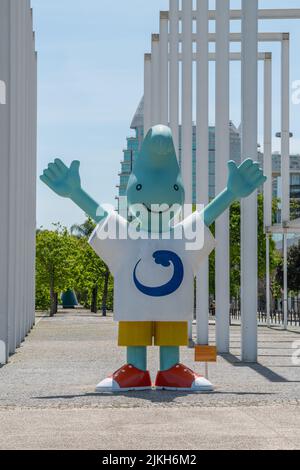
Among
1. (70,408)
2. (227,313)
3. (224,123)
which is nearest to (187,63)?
(224,123)

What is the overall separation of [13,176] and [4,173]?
3.56 m

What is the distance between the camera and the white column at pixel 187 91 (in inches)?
805

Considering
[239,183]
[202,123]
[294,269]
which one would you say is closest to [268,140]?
[202,123]

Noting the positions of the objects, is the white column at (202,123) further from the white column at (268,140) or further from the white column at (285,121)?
the white column at (268,140)

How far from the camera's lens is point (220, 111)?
1750 centimetres

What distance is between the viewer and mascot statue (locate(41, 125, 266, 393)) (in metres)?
10.7

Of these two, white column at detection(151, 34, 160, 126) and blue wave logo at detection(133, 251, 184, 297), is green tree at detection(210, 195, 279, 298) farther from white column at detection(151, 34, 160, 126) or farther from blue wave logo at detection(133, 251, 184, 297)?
blue wave logo at detection(133, 251, 184, 297)

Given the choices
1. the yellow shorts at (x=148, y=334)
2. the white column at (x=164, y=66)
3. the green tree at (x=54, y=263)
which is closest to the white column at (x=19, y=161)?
the white column at (x=164, y=66)

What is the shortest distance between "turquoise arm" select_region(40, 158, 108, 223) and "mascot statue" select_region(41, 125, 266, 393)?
1 cm

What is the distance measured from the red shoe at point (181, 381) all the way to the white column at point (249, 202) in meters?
3.83

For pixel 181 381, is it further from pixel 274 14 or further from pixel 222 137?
pixel 274 14

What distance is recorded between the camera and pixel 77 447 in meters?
6.59

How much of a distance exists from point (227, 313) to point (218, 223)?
69.5 inches

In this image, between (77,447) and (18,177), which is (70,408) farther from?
(18,177)
